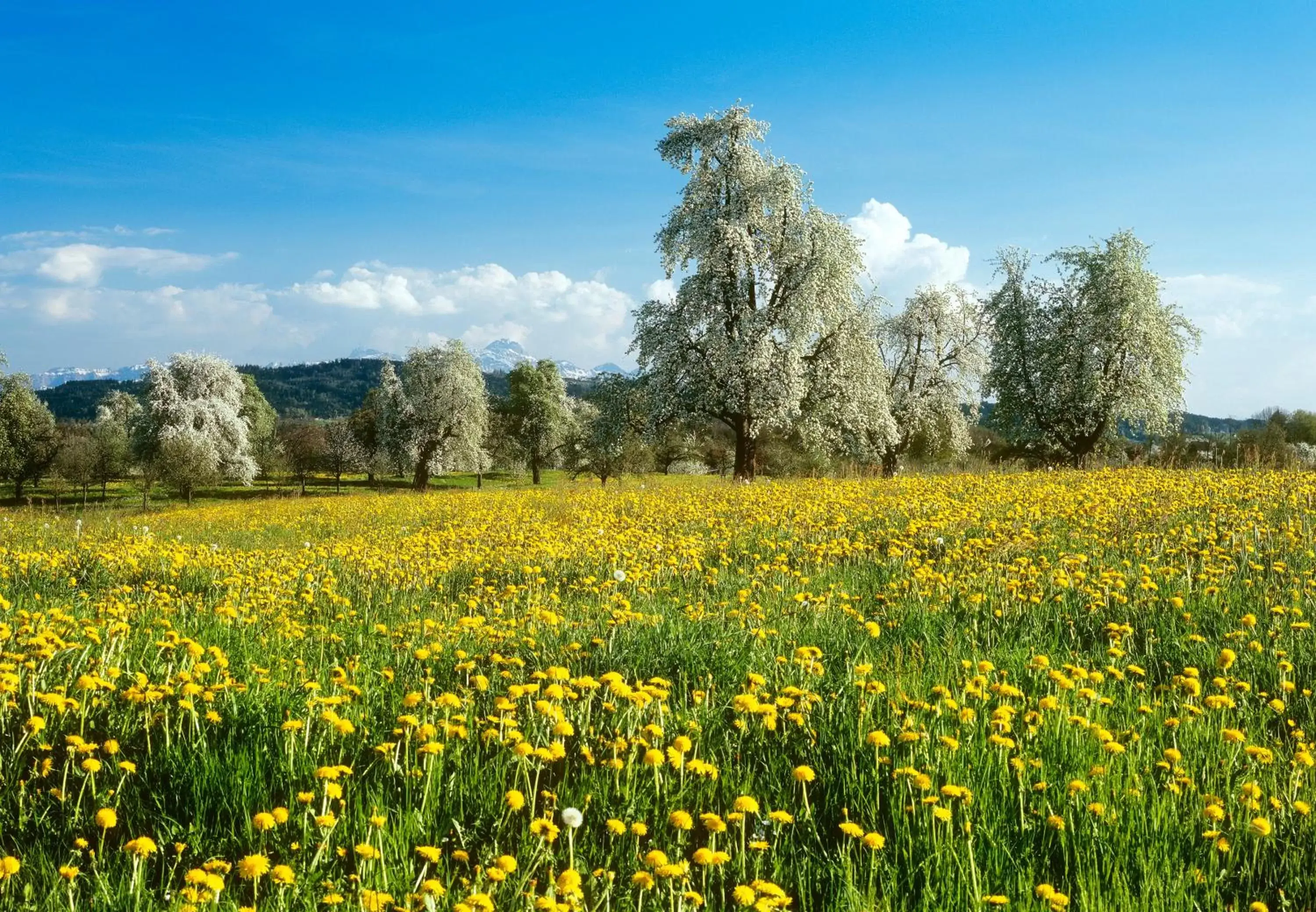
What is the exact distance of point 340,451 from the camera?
88062mm

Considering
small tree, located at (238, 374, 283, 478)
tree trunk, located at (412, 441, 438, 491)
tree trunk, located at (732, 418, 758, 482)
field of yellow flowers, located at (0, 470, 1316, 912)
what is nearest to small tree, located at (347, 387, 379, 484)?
small tree, located at (238, 374, 283, 478)

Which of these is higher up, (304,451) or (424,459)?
(304,451)

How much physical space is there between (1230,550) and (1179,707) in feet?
14.5

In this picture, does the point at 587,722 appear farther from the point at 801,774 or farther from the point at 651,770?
the point at 801,774

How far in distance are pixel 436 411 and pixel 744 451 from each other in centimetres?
3311

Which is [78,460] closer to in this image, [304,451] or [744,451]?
[304,451]

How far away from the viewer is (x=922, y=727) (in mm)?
3854

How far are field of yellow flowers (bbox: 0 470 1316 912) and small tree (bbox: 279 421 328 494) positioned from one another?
3570 inches

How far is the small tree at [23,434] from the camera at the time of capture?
66.8 m

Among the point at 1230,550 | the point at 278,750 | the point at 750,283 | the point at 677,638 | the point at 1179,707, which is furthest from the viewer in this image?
the point at 750,283

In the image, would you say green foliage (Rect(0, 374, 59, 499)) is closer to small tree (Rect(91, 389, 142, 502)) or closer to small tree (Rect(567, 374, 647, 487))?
small tree (Rect(91, 389, 142, 502))

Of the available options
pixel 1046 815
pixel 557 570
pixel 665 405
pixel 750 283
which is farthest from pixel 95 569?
pixel 750 283

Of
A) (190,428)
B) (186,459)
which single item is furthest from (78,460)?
(186,459)

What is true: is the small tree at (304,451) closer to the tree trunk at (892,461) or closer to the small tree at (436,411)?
the small tree at (436,411)
